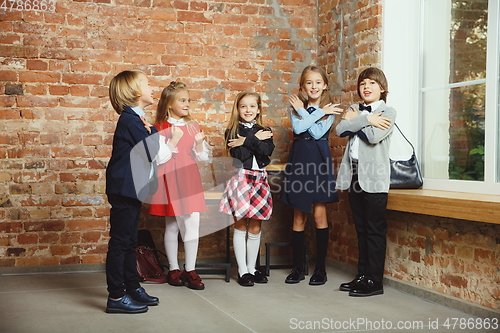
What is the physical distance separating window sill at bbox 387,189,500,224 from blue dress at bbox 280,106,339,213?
471 mm

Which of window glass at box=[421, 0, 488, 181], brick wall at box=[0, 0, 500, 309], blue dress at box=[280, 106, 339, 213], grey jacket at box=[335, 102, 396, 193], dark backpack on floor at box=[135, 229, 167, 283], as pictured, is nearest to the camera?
window glass at box=[421, 0, 488, 181]

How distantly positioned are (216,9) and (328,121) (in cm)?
153

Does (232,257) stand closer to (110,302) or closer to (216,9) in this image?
(110,302)

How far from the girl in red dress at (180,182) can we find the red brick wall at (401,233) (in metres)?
1.25

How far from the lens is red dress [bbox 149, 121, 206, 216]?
11.2 ft

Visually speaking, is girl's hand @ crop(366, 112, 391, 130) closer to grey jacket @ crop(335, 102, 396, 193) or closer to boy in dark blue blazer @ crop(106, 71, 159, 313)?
grey jacket @ crop(335, 102, 396, 193)

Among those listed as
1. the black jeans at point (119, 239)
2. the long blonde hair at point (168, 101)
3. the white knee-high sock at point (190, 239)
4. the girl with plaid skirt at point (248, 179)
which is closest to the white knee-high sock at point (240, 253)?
A: the girl with plaid skirt at point (248, 179)

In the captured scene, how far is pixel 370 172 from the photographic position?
Result: 310 centimetres

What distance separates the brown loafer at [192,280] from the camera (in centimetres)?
332

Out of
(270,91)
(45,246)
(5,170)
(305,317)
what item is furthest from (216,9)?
(305,317)

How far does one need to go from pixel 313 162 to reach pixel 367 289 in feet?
3.07

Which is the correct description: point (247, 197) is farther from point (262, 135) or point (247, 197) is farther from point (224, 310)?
point (224, 310)

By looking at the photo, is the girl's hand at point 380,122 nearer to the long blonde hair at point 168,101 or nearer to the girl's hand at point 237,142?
the girl's hand at point 237,142

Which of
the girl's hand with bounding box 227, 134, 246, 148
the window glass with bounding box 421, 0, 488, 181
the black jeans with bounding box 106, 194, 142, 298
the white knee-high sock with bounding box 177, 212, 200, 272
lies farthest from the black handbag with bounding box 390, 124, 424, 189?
the black jeans with bounding box 106, 194, 142, 298
